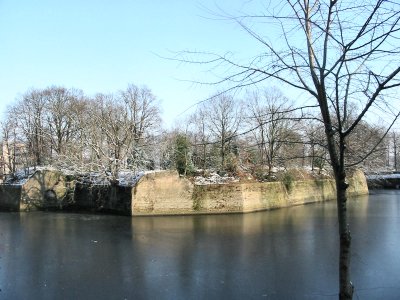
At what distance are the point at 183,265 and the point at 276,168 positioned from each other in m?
22.6

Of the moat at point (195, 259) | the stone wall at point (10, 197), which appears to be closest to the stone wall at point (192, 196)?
the moat at point (195, 259)

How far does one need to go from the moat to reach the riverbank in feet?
11.2

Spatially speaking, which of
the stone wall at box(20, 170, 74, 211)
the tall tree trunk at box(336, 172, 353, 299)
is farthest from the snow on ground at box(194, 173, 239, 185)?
the tall tree trunk at box(336, 172, 353, 299)

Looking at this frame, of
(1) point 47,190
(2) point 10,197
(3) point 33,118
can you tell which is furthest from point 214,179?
(3) point 33,118

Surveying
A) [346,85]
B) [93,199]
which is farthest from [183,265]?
[93,199]

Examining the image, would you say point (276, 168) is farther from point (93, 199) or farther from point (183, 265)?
point (183, 265)

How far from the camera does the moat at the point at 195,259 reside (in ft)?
32.5

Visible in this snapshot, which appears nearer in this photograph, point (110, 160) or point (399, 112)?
point (399, 112)

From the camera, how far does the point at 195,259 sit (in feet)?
43.9

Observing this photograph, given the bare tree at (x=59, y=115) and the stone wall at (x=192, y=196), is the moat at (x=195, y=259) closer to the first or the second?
the stone wall at (x=192, y=196)

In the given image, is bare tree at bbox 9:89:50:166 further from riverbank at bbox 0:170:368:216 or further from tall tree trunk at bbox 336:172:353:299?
tall tree trunk at bbox 336:172:353:299

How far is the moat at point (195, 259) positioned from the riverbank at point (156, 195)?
3.41m

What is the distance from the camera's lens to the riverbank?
2653 centimetres

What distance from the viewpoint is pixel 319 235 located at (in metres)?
17.5
